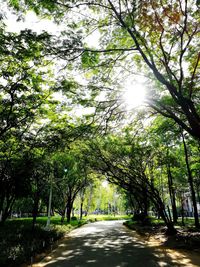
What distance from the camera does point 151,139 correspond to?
1825 centimetres

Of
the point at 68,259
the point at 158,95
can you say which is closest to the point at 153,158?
the point at 158,95

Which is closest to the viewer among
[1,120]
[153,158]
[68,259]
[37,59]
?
[37,59]

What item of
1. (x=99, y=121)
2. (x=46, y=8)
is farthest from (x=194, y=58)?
(x=46, y=8)

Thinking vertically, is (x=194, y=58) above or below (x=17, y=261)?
above

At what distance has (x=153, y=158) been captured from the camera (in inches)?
800

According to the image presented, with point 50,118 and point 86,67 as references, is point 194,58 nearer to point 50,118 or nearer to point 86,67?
point 86,67

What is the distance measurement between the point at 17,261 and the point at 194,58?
10.0 meters

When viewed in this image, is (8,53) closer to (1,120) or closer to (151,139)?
(1,120)

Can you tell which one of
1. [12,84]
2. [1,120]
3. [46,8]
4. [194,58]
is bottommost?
[1,120]

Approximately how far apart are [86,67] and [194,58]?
166 inches

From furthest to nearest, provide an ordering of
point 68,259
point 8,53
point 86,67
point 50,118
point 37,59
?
1. point 50,118
2. point 68,259
3. point 86,67
4. point 37,59
5. point 8,53

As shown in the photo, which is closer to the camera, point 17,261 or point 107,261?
point 17,261

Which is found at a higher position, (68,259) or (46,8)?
(46,8)

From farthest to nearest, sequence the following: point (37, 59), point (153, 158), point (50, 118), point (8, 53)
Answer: point (153, 158)
point (50, 118)
point (37, 59)
point (8, 53)
